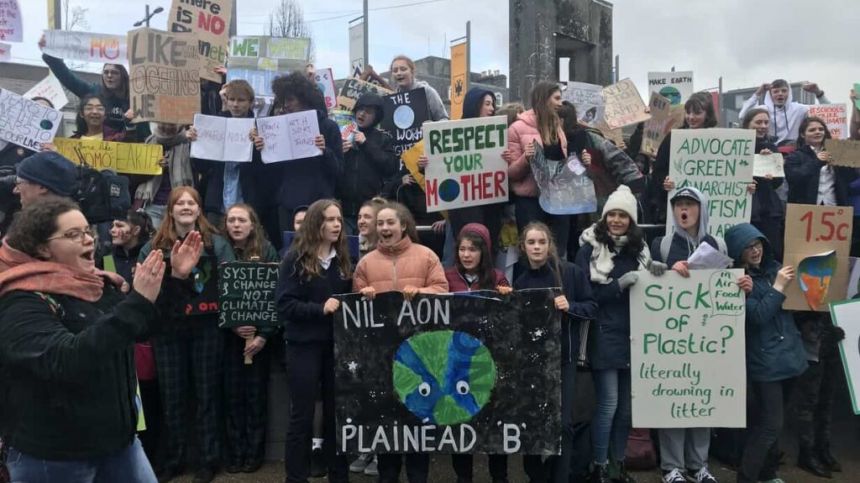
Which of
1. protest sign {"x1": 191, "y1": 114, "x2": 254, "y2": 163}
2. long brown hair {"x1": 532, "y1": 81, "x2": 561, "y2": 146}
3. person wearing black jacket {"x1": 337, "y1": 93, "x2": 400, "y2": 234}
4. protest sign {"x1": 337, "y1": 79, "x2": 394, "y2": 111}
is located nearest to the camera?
long brown hair {"x1": 532, "y1": 81, "x2": 561, "y2": 146}

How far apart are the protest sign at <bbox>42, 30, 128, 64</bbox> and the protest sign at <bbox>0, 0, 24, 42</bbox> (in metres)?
0.75

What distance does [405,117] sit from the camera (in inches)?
268

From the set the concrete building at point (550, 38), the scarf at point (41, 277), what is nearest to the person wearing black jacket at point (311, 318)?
the scarf at point (41, 277)

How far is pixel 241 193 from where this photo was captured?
20.8 ft

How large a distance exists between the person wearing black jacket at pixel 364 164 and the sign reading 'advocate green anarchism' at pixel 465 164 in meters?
0.78

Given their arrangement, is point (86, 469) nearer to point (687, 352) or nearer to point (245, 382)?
point (245, 382)

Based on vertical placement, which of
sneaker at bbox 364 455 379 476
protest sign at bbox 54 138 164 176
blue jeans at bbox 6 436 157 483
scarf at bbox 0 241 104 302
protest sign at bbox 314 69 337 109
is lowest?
sneaker at bbox 364 455 379 476

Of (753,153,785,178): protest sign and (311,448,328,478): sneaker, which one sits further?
(753,153,785,178): protest sign

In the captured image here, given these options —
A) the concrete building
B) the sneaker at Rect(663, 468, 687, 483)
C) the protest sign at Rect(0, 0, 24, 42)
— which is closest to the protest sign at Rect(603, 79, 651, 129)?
the concrete building

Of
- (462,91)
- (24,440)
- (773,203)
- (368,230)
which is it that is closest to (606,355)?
(368,230)

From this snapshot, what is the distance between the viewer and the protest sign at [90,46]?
7520 millimetres

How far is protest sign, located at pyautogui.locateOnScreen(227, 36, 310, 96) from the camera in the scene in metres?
8.92

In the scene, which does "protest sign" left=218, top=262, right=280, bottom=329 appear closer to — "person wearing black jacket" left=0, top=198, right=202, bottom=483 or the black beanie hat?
the black beanie hat

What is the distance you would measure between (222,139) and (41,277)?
3672mm
